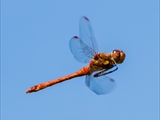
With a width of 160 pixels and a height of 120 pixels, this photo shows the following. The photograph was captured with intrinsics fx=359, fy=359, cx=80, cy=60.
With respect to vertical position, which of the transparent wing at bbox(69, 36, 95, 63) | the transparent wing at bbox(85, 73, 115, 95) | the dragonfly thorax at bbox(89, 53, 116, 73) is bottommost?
the transparent wing at bbox(85, 73, 115, 95)

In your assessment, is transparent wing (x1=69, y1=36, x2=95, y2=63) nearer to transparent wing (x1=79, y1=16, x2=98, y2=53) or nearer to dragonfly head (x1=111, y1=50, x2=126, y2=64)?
transparent wing (x1=79, y1=16, x2=98, y2=53)

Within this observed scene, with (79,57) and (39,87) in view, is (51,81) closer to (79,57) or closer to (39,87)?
(39,87)

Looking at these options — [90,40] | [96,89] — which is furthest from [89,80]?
[90,40]

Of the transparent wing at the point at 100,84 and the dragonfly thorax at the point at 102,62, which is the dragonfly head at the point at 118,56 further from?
the transparent wing at the point at 100,84

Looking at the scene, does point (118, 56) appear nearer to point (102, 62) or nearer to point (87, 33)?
point (102, 62)

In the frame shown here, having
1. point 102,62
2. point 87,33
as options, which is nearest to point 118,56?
point 102,62

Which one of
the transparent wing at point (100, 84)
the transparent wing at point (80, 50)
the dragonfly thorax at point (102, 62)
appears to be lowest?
the transparent wing at point (100, 84)

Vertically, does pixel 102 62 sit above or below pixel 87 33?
below

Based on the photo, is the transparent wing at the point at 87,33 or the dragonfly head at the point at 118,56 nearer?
the dragonfly head at the point at 118,56
